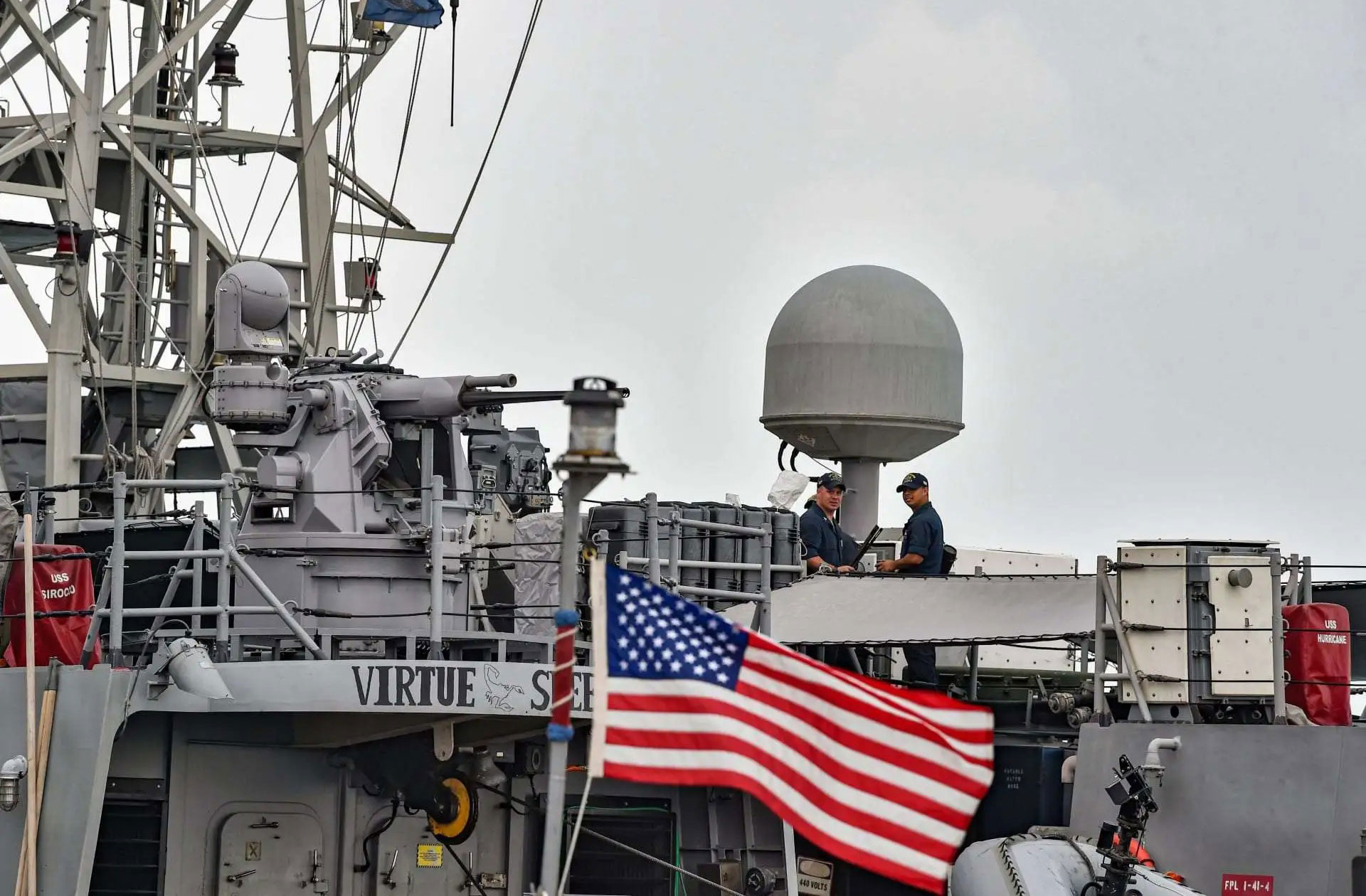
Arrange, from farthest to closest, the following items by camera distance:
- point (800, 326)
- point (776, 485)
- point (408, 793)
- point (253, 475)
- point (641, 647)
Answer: point (800, 326) < point (776, 485) < point (253, 475) < point (408, 793) < point (641, 647)

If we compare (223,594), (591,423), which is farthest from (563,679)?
(223,594)

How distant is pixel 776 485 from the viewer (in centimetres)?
2008

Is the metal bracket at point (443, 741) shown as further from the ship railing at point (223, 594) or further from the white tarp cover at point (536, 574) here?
the white tarp cover at point (536, 574)

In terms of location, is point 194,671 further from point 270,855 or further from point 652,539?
point 652,539

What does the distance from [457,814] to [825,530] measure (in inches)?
172

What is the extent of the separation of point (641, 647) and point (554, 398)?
17.9 ft

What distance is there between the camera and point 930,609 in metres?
16.3

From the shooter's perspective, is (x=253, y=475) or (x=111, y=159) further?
(x=111, y=159)

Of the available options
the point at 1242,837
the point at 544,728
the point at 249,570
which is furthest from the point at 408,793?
the point at 1242,837

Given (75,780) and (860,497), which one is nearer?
(75,780)

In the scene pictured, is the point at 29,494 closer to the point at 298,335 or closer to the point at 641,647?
the point at 641,647

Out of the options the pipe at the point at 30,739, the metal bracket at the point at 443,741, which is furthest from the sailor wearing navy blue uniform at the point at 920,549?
the pipe at the point at 30,739

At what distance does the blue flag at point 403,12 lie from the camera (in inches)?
830

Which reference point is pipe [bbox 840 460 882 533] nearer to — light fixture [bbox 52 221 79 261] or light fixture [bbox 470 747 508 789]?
light fixture [bbox 52 221 79 261]
